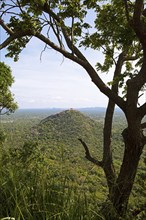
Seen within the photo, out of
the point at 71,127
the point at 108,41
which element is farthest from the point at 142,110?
the point at 71,127

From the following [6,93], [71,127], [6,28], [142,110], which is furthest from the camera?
[71,127]

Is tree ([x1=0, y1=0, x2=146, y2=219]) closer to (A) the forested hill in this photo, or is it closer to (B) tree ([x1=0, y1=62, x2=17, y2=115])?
(B) tree ([x1=0, y1=62, x2=17, y2=115])

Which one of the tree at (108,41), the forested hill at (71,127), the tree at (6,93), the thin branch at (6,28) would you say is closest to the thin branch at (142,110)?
the tree at (108,41)

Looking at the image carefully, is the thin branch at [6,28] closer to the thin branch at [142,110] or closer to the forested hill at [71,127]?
the thin branch at [142,110]

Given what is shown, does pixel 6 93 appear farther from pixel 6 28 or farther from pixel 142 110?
pixel 142 110

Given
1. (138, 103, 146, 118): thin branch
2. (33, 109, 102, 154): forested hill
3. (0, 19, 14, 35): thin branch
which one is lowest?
(33, 109, 102, 154): forested hill

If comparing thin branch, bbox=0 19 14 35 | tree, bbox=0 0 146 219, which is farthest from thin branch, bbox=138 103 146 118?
thin branch, bbox=0 19 14 35

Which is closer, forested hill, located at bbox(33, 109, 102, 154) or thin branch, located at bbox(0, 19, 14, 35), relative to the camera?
thin branch, located at bbox(0, 19, 14, 35)

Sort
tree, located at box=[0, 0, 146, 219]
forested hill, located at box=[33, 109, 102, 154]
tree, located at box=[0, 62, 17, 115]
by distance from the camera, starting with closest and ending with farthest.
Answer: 1. tree, located at box=[0, 0, 146, 219]
2. tree, located at box=[0, 62, 17, 115]
3. forested hill, located at box=[33, 109, 102, 154]

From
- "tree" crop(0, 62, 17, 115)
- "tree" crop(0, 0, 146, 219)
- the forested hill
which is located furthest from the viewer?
the forested hill

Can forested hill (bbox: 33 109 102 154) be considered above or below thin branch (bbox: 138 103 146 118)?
below

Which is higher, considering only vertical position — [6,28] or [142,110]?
[6,28]

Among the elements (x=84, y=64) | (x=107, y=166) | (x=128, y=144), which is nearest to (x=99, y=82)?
(x=84, y=64)

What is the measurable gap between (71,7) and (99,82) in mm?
1922
